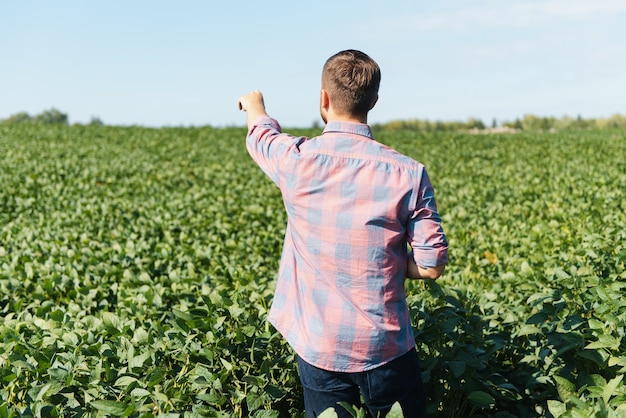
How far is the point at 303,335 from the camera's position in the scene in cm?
237

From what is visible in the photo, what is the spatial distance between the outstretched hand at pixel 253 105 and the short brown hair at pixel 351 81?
1.25ft

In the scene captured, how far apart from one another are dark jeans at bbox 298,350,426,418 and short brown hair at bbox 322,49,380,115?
99cm

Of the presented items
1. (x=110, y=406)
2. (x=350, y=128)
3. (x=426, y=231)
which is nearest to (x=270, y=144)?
(x=350, y=128)

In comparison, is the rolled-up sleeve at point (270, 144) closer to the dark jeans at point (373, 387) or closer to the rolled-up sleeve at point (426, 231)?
the rolled-up sleeve at point (426, 231)

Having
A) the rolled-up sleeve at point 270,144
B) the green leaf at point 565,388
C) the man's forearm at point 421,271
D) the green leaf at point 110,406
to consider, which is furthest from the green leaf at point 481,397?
the green leaf at point 110,406

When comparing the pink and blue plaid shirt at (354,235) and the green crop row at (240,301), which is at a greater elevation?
the pink and blue plaid shirt at (354,235)

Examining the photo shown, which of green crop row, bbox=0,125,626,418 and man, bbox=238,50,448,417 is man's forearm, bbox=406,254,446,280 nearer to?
man, bbox=238,50,448,417

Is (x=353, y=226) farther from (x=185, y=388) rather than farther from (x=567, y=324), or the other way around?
(x=567, y=324)

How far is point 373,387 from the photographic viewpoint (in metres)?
2.33

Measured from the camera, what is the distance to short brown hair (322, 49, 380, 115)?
214 centimetres

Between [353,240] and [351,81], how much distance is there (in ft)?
1.89

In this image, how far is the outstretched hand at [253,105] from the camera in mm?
2502

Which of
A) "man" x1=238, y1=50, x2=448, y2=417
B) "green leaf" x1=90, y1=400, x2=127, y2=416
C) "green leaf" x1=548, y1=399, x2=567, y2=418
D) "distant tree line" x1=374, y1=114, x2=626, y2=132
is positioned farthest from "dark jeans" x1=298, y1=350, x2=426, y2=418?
"distant tree line" x1=374, y1=114, x2=626, y2=132

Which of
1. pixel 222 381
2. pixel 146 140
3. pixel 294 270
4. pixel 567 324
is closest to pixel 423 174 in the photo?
pixel 294 270
